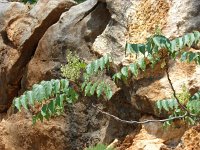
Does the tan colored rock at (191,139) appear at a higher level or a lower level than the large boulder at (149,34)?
lower

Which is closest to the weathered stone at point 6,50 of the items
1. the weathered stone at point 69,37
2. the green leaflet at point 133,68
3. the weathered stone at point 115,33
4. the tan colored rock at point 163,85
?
the weathered stone at point 69,37

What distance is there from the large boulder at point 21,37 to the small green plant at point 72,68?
78 centimetres

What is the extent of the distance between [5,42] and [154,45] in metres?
3.92

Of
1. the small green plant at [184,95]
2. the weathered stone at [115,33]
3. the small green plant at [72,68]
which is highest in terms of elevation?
the weathered stone at [115,33]

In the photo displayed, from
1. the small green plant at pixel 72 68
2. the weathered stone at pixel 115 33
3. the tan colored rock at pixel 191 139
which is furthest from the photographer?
the small green plant at pixel 72 68

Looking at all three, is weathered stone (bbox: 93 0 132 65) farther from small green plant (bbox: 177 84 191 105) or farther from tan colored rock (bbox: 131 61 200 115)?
small green plant (bbox: 177 84 191 105)

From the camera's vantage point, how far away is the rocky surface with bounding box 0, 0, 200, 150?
4.24 metres

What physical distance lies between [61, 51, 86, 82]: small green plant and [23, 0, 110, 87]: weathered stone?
98mm

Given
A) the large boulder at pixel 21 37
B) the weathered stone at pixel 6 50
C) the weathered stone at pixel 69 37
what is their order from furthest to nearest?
the weathered stone at pixel 6 50 → the large boulder at pixel 21 37 → the weathered stone at pixel 69 37

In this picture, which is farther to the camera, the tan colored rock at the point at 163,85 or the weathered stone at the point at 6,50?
the weathered stone at the point at 6,50

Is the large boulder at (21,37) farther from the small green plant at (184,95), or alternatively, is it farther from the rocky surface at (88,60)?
the small green plant at (184,95)

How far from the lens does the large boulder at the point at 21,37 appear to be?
5.72 meters

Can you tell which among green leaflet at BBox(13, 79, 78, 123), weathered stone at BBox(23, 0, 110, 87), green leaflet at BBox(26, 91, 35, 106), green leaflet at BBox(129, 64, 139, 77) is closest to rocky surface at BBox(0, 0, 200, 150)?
weathered stone at BBox(23, 0, 110, 87)

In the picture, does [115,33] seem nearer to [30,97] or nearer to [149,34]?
[149,34]
